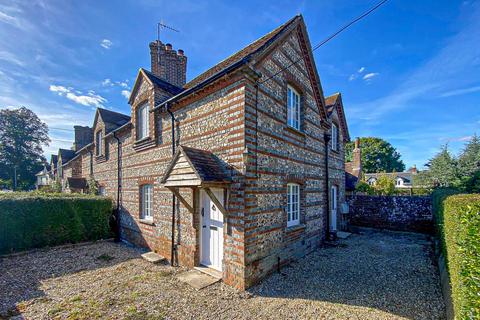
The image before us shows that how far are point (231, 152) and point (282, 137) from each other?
201cm

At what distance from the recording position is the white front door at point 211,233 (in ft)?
Result: 20.7

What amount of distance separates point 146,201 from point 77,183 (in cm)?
956

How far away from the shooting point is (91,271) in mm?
7020

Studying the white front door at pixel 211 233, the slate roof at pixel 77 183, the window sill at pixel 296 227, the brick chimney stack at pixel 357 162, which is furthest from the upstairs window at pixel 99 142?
the brick chimney stack at pixel 357 162

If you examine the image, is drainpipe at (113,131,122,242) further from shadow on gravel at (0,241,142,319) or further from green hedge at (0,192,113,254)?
shadow on gravel at (0,241,142,319)


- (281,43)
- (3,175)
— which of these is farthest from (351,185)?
(3,175)

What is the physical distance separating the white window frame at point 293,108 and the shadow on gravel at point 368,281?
478 cm

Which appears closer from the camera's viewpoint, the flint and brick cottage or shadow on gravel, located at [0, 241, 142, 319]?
shadow on gravel, located at [0, 241, 142, 319]

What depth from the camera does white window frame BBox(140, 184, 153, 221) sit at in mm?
9500

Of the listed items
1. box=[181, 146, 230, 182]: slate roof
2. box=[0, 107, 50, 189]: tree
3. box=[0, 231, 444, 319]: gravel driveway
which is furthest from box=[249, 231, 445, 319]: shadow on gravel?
box=[0, 107, 50, 189]: tree

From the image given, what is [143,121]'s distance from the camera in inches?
396

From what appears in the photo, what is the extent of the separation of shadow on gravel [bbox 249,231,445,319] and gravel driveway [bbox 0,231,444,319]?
2cm

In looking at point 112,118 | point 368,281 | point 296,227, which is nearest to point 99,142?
point 112,118

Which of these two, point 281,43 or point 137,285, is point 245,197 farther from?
point 281,43
